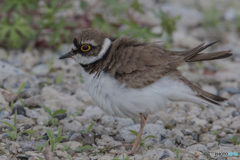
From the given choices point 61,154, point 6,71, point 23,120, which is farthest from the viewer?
point 6,71

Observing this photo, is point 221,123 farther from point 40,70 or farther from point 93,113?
point 40,70

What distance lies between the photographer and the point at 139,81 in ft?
12.6

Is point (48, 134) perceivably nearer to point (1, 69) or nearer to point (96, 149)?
point (96, 149)

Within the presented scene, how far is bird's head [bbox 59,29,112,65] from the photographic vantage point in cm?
420

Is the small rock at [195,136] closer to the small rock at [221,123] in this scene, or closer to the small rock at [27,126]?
the small rock at [221,123]

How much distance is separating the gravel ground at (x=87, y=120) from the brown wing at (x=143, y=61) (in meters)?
0.78

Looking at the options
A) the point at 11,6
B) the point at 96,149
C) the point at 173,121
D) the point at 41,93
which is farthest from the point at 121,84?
the point at 11,6

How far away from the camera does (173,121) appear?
4832 mm

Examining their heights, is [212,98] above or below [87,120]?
above

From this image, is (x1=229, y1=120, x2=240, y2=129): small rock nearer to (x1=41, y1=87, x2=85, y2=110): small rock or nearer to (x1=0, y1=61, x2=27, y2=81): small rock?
(x1=41, y1=87, x2=85, y2=110): small rock

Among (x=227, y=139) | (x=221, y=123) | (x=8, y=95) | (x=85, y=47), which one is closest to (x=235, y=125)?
(x=221, y=123)

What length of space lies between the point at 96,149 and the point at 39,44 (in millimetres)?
3694

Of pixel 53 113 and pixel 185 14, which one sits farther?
pixel 185 14

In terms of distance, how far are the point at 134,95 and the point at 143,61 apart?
405 millimetres
